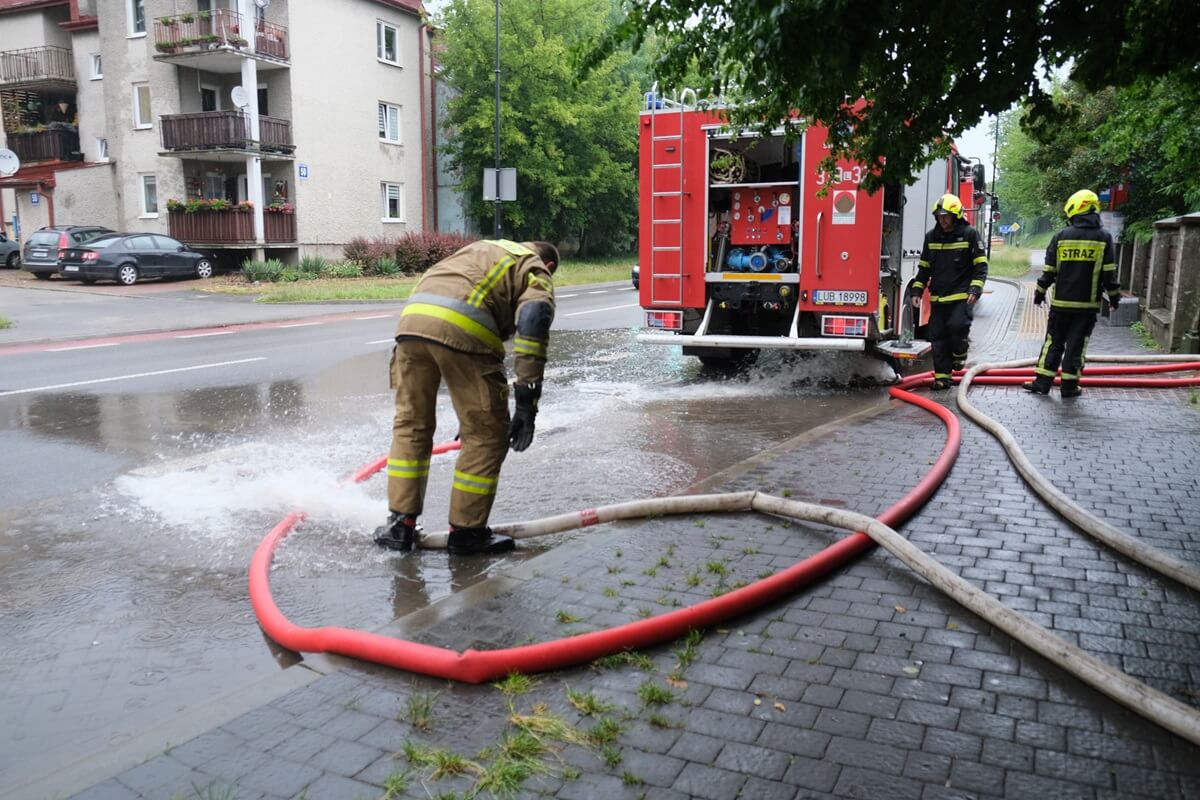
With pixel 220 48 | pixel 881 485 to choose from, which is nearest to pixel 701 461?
pixel 881 485

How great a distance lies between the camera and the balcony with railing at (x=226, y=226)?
27.7 m

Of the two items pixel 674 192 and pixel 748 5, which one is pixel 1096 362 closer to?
pixel 674 192

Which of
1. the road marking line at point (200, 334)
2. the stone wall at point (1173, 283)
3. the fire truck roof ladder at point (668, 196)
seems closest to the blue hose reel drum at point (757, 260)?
the fire truck roof ladder at point (668, 196)

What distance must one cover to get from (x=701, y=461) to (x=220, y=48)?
25.1 m

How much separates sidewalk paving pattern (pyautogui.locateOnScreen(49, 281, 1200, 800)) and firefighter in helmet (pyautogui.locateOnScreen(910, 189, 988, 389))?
4.37m

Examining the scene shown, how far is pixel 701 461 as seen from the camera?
6.73 meters

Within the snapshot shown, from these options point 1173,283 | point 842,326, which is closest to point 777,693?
point 842,326

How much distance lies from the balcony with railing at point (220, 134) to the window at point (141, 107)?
68.4 inches

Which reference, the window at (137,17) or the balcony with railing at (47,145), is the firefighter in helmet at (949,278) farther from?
the balcony with railing at (47,145)

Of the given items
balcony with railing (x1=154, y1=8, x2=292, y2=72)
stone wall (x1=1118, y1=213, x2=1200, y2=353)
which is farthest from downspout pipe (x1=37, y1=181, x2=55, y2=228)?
stone wall (x1=1118, y1=213, x2=1200, y2=353)

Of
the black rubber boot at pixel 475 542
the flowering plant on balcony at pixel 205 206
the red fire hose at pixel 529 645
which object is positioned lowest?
the black rubber boot at pixel 475 542

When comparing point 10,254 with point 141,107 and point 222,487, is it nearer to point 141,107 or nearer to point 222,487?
point 141,107

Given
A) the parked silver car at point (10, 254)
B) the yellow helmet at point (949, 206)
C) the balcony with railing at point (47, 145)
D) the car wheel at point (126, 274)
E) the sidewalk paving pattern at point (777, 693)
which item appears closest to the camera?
the sidewalk paving pattern at point (777, 693)

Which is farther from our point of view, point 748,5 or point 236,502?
point 236,502
